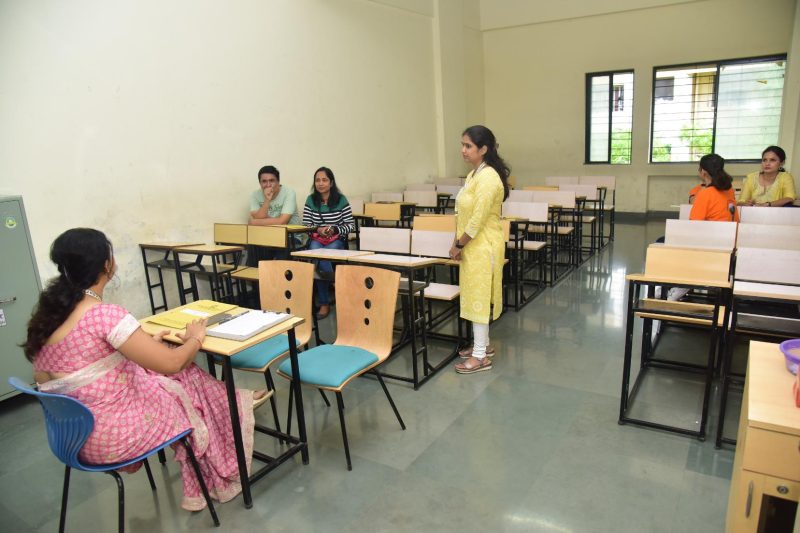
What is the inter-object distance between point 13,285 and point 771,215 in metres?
5.57

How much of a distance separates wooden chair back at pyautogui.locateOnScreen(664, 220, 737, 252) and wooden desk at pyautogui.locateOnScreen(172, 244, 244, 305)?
11.0 feet

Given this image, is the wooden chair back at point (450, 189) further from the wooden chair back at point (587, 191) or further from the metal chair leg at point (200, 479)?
the metal chair leg at point (200, 479)

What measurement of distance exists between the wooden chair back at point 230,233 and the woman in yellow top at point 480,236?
2.28m

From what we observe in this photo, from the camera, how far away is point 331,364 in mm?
2459

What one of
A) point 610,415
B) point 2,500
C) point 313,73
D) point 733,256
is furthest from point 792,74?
point 2,500

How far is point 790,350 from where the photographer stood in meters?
1.56

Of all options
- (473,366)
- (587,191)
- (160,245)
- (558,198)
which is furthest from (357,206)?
(473,366)

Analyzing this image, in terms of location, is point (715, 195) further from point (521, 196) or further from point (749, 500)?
point (749, 500)

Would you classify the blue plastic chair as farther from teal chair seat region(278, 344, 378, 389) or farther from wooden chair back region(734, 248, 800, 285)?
wooden chair back region(734, 248, 800, 285)

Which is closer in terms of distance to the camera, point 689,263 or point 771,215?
point 689,263

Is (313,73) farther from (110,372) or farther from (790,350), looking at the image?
(790,350)

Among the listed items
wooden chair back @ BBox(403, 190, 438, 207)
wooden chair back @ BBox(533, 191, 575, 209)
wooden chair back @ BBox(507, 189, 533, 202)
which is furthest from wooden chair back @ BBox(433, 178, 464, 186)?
wooden chair back @ BBox(533, 191, 575, 209)

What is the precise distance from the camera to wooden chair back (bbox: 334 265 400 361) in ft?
8.59

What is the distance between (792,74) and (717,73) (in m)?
1.32
